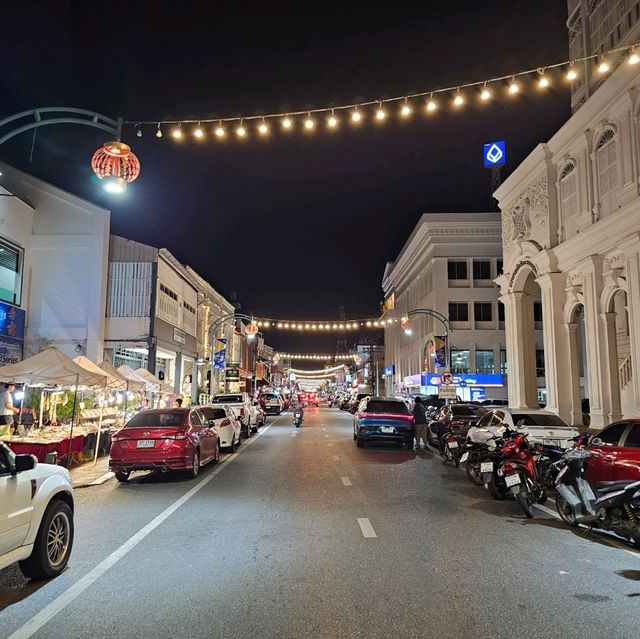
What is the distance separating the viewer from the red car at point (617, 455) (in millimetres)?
7977

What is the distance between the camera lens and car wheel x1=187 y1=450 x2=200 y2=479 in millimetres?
13078

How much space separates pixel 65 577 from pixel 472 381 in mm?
43052

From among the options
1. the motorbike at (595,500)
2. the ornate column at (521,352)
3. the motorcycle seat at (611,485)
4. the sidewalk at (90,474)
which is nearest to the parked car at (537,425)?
the motorbike at (595,500)

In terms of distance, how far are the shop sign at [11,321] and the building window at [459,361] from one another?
108ft

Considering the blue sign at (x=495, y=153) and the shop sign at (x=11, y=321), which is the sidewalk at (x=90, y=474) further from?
the blue sign at (x=495, y=153)

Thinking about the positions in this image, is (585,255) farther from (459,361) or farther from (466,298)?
(466,298)

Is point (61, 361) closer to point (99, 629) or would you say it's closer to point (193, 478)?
point (193, 478)

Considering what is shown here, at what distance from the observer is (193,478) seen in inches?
523

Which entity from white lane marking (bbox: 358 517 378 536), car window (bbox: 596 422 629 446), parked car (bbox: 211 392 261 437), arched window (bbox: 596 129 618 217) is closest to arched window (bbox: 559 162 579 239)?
arched window (bbox: 596 129 618 217)

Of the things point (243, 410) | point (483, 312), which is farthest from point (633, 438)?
point (483, 312)

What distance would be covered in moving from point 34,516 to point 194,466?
7.52 metres

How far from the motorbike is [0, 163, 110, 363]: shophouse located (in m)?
24.7

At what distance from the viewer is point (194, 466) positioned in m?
13.2

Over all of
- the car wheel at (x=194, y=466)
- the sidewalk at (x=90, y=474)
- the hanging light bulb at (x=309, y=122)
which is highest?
the hanging light bulb at (x=309, y=122)
